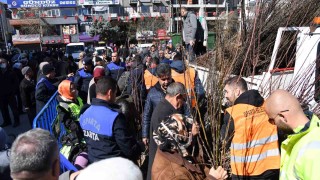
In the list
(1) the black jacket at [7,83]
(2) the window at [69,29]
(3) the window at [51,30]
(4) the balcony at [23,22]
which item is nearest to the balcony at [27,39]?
(3) the window at [51,30]

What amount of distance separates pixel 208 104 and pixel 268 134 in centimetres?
52

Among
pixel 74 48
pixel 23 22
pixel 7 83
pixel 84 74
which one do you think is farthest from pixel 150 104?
pixel 23 22

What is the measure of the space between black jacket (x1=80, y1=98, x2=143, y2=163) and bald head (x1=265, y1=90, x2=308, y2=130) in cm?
127

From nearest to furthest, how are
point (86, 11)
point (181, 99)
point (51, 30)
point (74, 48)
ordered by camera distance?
point (181, 99), point (74, 48), point (51, 30), point (86, 11)

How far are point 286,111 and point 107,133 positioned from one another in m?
1.49

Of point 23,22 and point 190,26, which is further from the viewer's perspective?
point 23,22

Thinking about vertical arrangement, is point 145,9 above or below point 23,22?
above

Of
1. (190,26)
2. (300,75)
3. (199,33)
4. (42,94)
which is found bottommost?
(42,94)

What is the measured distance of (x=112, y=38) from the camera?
37.4 metres

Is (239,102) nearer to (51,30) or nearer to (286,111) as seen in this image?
(286,111)

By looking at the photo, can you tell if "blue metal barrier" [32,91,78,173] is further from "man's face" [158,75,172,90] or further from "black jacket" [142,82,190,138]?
"man's face" [158,75,172,90]

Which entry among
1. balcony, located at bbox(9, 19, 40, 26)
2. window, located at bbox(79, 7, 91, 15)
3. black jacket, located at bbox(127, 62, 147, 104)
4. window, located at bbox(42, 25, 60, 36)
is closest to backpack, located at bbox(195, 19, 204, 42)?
black jacket, located at bbox(127, 62, 147, 104)

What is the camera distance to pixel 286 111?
182cm

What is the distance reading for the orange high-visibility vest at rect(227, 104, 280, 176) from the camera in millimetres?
2508
